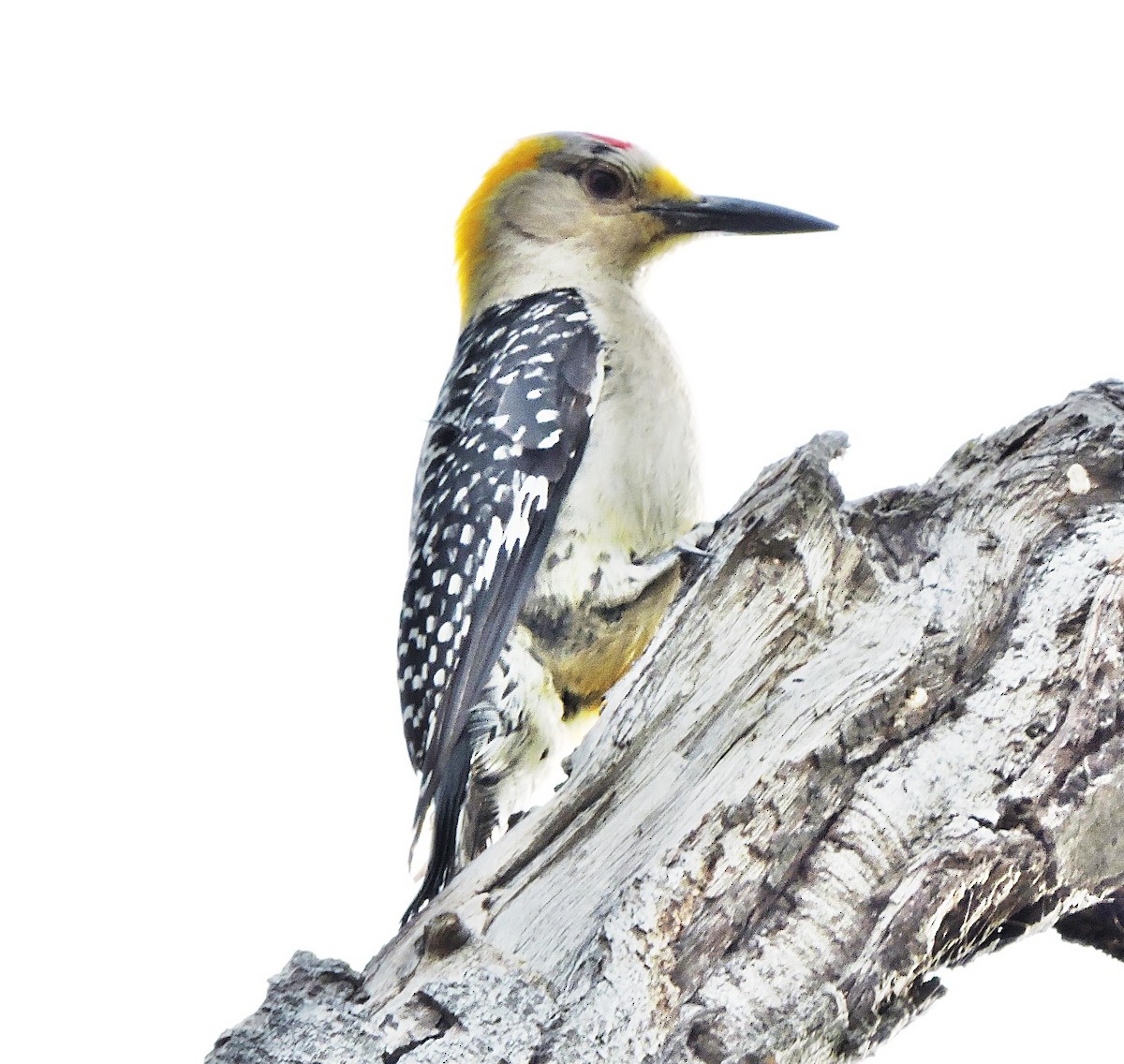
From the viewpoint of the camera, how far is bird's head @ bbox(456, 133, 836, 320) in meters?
4.45

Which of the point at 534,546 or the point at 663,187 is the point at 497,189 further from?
the point at 534,546

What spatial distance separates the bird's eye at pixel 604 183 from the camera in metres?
4.54

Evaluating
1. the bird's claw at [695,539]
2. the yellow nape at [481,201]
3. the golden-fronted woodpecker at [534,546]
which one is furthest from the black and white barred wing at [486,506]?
the yellow nape at [481,201]

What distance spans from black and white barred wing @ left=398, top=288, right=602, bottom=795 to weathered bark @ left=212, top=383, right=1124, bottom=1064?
2.63ft

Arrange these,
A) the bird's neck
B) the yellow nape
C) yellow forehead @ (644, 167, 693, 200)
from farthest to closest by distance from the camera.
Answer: the yellow nape, yellow forehead @ (644, 167, 693, 200), the bird's neck

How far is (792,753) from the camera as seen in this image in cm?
240

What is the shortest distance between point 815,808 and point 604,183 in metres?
2.81

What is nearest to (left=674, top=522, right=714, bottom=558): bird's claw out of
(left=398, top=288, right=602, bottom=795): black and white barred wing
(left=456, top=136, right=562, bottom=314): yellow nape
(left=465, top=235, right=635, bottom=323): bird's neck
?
(left=398, top=288, right=602, bottom=795): black and white barred wing

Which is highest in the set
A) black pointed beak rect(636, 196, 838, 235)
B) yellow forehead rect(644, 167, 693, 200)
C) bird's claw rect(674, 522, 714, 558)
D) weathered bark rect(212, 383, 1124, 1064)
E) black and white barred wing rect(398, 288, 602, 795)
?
yellow forehead rect(644, 167, 693, 200)

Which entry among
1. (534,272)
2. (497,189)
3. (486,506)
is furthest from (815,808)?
(497,189)

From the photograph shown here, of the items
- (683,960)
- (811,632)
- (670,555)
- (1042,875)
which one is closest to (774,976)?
(683,960)

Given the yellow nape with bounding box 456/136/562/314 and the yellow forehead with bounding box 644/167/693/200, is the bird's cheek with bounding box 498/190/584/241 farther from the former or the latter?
the yellow forehead with bounding box 644/167/693/200

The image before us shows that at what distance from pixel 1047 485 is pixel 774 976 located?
1150 millimetres

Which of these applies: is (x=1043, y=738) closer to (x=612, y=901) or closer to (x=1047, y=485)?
(x=1047, y=485)
